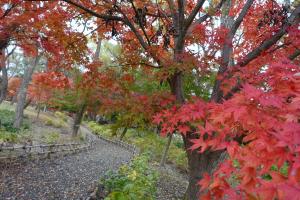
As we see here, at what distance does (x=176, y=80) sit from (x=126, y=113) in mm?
1361

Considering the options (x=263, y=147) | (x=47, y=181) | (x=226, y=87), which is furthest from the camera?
(x=47, y=181)

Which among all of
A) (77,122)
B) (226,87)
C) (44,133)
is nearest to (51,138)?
Result: (44,133)

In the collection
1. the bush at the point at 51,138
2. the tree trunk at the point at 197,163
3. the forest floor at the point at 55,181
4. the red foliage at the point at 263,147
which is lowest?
the forest floor at the point at 55,181

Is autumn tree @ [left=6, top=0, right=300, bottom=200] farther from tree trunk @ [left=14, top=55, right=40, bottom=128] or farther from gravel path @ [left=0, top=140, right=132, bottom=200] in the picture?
tree trunk @ [left=14, top=55, right=40, bottom=128]

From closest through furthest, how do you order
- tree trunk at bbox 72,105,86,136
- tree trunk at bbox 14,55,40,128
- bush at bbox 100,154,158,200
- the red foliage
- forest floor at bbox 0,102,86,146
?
1. the red foliage
2. bush at bbox 100,154,158,200
3. forest floor at bbox 0,102,86,146
4. tree trunk at bbox 14,55,40,128
5. tree trunk at bbox 72,105,86,136

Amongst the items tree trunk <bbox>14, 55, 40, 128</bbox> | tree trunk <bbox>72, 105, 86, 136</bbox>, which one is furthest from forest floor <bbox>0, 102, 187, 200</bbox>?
tree trunk <bbox>72, 105, 86, 136</bbox>

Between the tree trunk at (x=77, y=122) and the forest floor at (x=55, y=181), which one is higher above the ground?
the tree trunk at (x=77, y=122)

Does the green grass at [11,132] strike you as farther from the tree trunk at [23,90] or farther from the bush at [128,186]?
the bush at [128,186]

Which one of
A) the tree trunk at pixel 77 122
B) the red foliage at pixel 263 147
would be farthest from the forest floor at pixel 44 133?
the red foliage at pixel 263 147

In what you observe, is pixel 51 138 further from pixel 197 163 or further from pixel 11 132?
pixel 197 163

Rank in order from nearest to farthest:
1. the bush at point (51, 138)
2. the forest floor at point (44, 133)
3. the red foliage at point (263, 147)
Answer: the red foliage at point (263, 147), the forest floor at point (44, 133), the bush at point (51, 138)

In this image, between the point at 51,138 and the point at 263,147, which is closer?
the point at 263,147

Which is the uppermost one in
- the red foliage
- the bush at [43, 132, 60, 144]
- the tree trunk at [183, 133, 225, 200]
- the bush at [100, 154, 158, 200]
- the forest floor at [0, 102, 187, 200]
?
the red foliage

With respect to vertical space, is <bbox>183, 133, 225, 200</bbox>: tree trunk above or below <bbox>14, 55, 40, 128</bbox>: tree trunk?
below
